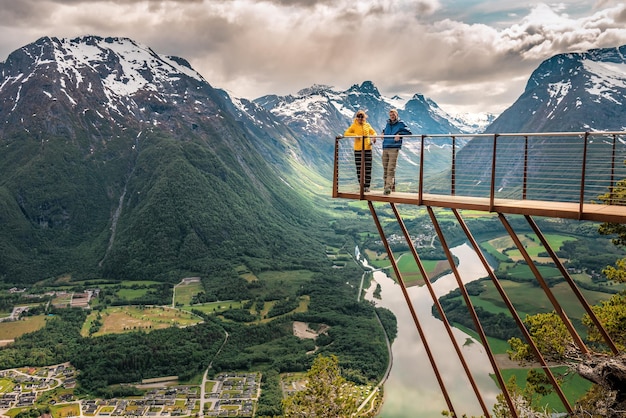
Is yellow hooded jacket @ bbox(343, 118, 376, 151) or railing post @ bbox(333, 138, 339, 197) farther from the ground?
yellow hooded jacket @ bbox(343, 118, 376, 151)

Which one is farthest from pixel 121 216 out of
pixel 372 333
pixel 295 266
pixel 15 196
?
pixel 372 333

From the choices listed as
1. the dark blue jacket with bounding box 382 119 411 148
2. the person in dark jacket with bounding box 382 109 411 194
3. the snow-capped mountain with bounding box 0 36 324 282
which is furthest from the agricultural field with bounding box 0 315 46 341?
the dark blue jacket with bounding box 382 119 411 148

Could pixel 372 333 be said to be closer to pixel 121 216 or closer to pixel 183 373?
pixel 183 373

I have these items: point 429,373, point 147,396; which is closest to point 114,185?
point 147,396

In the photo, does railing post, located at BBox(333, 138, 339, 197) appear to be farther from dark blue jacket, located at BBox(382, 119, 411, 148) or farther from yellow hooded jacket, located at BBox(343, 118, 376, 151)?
dark blue jacket, located at BBox(382, 119, 411, 148)

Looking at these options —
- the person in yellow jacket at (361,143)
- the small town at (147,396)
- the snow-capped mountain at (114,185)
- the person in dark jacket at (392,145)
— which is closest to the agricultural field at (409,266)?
the snow-capped mountain at (114,185)

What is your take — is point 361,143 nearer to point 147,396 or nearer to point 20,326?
point 147,396

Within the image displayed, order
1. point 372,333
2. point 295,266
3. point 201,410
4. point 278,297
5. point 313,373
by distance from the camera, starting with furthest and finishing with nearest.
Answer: point 295,266
point 278,297
point 372,333
point 201,410
point 313,373

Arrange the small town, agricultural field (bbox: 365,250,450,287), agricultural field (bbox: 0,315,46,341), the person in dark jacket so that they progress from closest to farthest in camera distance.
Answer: the person in dark jacket → the small town → agricultural field (bbox: 0,315,46,341) → agricultural field (bbox: 365,250,450,287)
